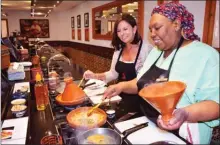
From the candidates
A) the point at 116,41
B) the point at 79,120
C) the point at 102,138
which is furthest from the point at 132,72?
the point at 102,138

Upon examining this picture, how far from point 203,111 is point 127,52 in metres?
1.39

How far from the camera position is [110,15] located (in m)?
5.42

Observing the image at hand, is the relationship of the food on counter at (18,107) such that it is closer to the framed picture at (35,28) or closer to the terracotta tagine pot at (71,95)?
the terracotta tagine pot at (71,95)

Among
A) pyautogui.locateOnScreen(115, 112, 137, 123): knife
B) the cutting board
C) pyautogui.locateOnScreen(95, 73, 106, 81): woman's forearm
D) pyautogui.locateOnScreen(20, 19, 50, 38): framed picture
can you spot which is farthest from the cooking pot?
pyautogui.locateOnScreen(20, 19, 50, 38): framed picture

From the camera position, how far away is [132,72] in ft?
6.94

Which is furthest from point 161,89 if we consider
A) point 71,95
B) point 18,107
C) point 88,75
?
point 88,75

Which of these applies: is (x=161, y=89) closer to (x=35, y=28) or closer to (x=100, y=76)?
(x=100, y=76)

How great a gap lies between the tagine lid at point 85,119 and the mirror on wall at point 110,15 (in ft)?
10.3

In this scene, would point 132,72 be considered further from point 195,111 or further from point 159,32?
point 195,111

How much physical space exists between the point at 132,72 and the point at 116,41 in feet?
1.47

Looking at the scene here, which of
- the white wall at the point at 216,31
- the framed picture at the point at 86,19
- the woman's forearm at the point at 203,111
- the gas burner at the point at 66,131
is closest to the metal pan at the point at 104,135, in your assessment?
the gas burner at the point at 66,131

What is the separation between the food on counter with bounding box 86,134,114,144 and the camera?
0.55m

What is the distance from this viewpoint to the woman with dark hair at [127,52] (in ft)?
6.93

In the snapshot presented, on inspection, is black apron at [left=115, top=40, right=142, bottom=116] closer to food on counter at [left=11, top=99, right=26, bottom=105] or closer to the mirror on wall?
food on counter at [left=11, top=99, right=26, bottom=105]
